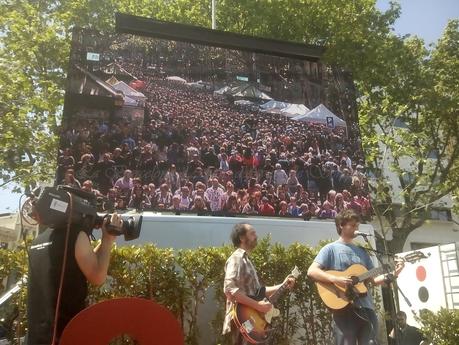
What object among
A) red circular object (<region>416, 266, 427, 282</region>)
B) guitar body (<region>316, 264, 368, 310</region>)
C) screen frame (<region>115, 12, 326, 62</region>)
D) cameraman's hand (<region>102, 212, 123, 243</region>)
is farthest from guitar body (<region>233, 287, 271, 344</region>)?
screen frame (<region>115, 12, 326, 62</region>)

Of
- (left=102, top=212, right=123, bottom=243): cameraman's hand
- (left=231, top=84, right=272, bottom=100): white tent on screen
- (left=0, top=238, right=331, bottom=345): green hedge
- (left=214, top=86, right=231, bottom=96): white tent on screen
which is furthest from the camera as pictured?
(left=231, top=84, right=272, bottom=100): white tent on screen

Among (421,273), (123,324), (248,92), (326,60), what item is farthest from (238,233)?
(326,60)

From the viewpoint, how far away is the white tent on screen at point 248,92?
11.5 metres

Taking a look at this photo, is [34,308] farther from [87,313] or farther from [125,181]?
[125,181]

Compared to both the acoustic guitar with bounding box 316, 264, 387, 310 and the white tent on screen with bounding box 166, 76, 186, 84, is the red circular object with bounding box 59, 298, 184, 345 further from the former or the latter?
the white tent on screen with bounding box 166, 76, 186, 84

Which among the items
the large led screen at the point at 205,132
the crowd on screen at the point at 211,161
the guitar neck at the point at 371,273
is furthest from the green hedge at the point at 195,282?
the large led screen at the point at 205,132

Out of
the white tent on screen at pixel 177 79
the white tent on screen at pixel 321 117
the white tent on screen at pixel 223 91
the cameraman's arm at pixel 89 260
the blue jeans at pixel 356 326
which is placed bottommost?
the blue jeans at pixel 356 326

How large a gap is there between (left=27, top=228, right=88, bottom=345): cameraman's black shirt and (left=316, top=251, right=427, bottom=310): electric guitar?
2.85 meters

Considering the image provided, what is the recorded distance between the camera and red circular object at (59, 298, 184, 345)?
2346mm

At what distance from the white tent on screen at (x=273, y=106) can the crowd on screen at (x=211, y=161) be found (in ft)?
0.58

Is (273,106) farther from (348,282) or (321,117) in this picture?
(348,282)

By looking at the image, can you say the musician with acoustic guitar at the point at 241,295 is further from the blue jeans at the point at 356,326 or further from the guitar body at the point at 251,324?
the blue jeans at the point at 356,326

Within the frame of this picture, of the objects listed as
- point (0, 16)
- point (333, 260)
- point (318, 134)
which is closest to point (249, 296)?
point (333, 260)

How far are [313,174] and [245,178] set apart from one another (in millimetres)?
1886
